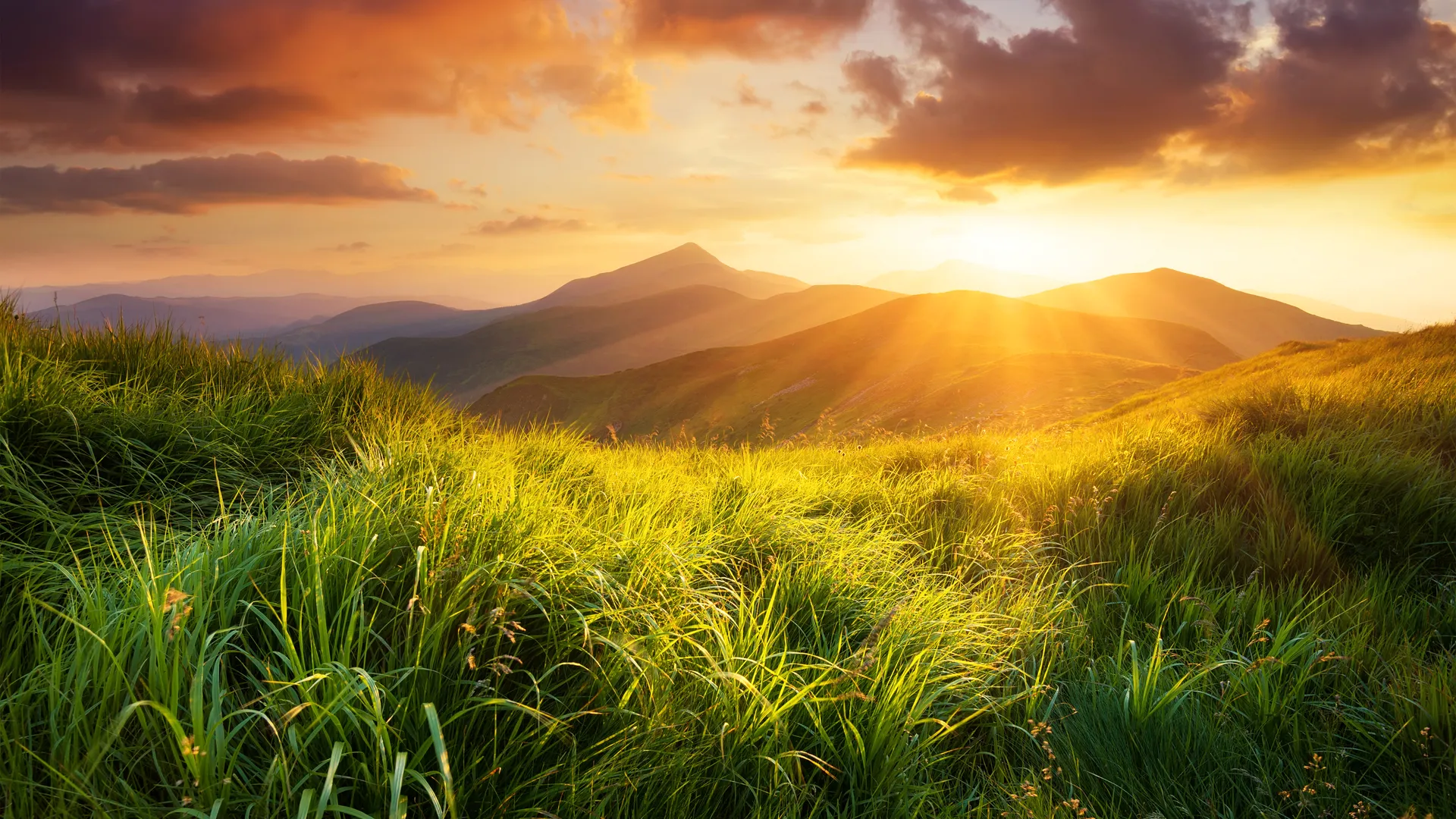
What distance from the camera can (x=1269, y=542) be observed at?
5645 millimetres

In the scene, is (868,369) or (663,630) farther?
(868,369)

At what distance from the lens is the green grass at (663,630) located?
2.47 metres

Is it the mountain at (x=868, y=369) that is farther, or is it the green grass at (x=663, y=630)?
the mountain at (x=868, y=369)

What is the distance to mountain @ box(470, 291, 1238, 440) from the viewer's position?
2886 inches

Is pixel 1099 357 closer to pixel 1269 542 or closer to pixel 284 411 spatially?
pixel 1269 542

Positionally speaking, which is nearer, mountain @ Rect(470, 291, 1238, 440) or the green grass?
the green grass

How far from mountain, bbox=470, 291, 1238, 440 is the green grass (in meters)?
47.8

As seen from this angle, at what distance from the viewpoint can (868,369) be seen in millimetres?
122312

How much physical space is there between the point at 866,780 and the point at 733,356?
16203cm

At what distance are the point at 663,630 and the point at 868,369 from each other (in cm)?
12206

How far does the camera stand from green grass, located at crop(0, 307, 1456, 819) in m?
2.47

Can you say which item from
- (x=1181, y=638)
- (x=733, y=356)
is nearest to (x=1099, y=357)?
(x=1181, y=638)

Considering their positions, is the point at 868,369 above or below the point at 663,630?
below

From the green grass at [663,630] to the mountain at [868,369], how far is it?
47839mm
